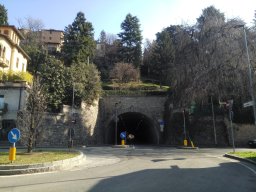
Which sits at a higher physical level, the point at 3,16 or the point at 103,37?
the point at 103,37

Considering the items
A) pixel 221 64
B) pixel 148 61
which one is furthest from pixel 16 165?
pixel 148 61

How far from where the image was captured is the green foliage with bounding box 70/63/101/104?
132 feet

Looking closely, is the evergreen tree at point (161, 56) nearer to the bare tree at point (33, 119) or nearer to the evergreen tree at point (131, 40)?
the evergreen tree at point (131, 40)

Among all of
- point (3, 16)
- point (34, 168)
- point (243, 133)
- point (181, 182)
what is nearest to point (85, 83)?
point (243, 133)

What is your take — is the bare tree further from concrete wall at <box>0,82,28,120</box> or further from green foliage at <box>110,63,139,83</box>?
green foliage at <box>110,63,139,83</box>

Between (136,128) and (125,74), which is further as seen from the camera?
(125,74)

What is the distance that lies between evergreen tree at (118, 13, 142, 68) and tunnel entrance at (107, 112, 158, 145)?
→ 1788 centimetres

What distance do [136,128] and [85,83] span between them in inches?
846

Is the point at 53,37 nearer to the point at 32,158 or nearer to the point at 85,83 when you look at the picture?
the point at 85,83

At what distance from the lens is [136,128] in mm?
60969

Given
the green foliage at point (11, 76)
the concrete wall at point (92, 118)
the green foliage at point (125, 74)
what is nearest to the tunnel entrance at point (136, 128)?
the concrete wall at point (92, 118)

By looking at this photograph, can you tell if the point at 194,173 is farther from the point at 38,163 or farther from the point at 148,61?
the point at 148,61

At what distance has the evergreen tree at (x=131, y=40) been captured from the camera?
73.9 meters

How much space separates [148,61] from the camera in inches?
3002
